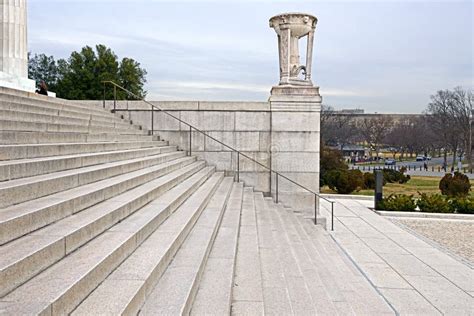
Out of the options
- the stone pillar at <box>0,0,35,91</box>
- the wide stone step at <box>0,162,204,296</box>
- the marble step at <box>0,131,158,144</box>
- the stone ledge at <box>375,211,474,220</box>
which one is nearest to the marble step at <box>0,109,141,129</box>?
the marble step at <box>0,131,158,144</box>

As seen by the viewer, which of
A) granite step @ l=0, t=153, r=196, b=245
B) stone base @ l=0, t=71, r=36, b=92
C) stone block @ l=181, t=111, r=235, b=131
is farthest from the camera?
stone block @ l=181, t=111, r=235, b=131

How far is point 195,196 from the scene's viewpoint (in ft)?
26.6

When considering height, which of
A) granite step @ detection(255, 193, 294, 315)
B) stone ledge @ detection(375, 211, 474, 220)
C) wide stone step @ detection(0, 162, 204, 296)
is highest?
wide stone step @ detection(0, 162, 204, 296)

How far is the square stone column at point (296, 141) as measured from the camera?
42.3ft

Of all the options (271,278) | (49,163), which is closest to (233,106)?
(49,163)

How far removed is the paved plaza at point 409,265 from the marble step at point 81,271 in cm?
334

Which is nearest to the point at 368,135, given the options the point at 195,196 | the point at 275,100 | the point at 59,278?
the point at 275,100

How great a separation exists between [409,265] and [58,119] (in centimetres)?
745

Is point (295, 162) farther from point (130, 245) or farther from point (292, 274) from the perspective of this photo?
point (130, 245)

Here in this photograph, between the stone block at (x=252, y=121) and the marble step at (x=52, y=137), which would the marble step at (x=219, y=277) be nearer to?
the marble step at (x=52, y=137)

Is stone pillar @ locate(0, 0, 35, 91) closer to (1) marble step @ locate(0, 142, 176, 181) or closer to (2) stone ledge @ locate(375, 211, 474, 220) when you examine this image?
(1) marble step @ locate(0, 142, 176, 181)

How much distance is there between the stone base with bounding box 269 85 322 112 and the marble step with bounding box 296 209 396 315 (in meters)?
5.05

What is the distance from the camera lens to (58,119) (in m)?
8.51

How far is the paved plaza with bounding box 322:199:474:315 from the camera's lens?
19.2 feet
